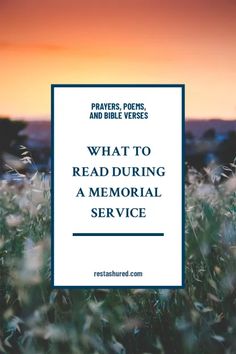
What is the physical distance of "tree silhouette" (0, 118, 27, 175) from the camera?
9.20m

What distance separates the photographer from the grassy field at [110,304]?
362 inches

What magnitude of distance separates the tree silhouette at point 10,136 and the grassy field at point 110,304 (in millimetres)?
135

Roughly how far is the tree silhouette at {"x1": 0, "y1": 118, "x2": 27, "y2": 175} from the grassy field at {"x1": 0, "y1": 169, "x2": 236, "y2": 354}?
0.14 metres

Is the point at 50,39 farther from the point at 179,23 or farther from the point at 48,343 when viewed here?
the point at 48,343

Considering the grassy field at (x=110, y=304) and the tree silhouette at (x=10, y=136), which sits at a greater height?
the tree silhouette at (x=10, y=136)

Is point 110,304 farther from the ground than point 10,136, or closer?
closer

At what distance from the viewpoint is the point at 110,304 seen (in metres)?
9.20

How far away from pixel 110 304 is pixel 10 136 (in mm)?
812

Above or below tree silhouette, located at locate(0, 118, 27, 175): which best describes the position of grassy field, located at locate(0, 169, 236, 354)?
below

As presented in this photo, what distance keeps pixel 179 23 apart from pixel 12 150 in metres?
0.87

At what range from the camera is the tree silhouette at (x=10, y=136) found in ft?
30.2

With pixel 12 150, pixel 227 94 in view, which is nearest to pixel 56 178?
pixel 12 150

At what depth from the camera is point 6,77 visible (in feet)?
30.1

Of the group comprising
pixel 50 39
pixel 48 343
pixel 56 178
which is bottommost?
pixel 48 343
